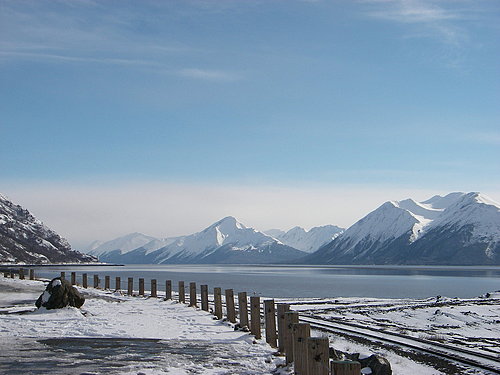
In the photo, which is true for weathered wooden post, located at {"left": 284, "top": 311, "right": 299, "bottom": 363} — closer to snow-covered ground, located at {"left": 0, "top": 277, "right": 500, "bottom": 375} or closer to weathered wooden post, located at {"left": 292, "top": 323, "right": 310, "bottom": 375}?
snow-covered ground, located at {"left": 0, "top": 277, "right": 500, "bottom": 375}

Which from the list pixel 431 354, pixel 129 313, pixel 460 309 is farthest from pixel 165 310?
pixel 460 309

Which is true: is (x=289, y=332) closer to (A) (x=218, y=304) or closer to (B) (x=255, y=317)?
(B) (x=255, y=317)

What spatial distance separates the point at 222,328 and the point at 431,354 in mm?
7132

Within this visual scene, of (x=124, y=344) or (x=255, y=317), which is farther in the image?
(x=255, y=317)

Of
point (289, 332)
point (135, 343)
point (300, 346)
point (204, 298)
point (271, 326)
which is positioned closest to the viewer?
point (300, 346)

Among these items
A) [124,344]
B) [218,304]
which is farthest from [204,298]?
[124,344]

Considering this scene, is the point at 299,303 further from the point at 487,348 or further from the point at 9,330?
the point at 9,330

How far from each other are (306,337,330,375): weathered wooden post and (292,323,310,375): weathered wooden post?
2.33 ft

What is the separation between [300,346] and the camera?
12188 millimetres

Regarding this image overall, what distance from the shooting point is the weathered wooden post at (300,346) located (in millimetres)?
11711

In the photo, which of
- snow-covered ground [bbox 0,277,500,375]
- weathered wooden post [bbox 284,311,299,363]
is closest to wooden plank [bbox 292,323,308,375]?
snow-covered ground [bbox 0,277,500,375]

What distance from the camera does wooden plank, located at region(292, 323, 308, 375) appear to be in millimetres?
11711

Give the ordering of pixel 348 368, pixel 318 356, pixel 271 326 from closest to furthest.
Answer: pixel 348 368
pixel 318 356
pixel 271 326

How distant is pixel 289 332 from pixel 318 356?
4031 millimetres
